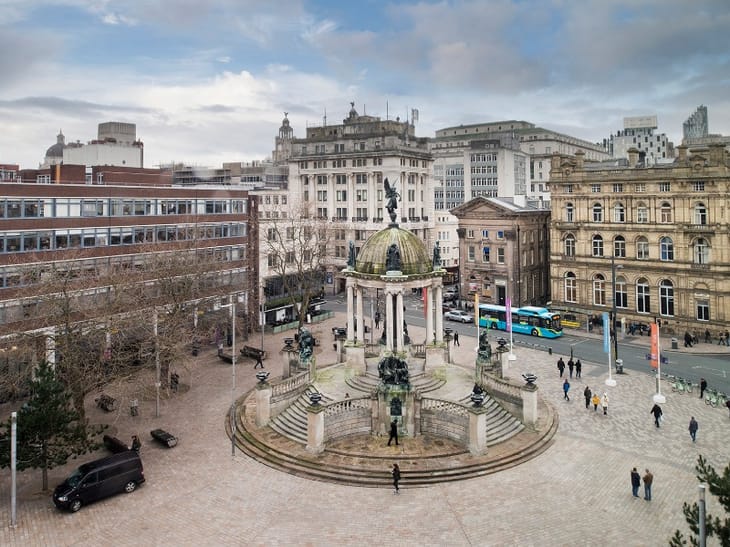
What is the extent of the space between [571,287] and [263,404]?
45.1 metres

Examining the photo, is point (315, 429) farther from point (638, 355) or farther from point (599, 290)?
point (599, 290)

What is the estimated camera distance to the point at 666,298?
5784cm

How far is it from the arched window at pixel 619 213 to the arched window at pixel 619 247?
1.94 m

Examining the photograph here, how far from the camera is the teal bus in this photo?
57969 millimetres

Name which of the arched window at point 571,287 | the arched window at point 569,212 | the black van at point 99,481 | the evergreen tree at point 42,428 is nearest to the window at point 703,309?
the arched window at point 571,287

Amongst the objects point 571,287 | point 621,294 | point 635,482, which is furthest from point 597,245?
point 635,482

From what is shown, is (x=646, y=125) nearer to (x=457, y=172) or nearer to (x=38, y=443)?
(x=457, y=172)

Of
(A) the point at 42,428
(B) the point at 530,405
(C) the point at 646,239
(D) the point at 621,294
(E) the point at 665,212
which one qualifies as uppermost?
(E) the point at 665,212

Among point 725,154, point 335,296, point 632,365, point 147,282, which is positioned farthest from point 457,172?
point 147,282

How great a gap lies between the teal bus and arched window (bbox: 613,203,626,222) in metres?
12.6

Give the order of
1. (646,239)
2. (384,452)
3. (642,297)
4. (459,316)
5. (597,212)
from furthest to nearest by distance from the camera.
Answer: (459,316) < (597,212) < (642,297) < (646,239) < (384,452)

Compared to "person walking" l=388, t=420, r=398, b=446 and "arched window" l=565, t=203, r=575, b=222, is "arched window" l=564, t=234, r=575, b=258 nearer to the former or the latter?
"arched window" l=565, t=203, r=575, b=222

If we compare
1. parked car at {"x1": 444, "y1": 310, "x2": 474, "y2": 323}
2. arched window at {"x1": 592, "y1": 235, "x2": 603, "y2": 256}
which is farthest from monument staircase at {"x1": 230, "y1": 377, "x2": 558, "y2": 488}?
arched window at {"x1": 592, "y1": 235, "x2": 603, "y2": 256}

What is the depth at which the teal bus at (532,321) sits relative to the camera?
190ft
